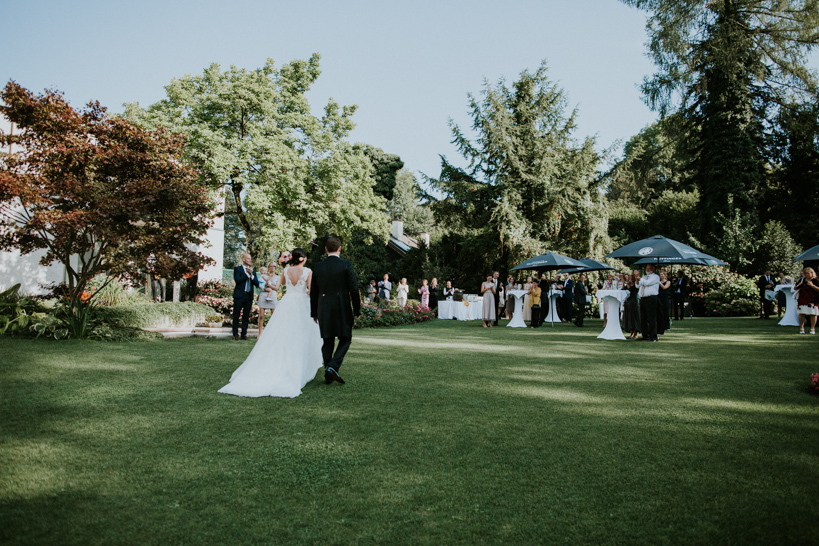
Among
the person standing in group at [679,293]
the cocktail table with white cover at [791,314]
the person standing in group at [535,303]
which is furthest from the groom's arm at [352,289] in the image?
the person standing in group at [679,293]

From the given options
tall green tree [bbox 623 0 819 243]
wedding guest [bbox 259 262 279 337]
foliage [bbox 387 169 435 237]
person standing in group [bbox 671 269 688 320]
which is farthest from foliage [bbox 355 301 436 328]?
foliage [bbox 387 169 435 237]

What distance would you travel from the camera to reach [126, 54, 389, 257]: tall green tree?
80.5ft

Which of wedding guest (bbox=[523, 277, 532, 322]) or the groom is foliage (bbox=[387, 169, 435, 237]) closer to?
wedding guest (bbox=[523, 277, 532, 322])

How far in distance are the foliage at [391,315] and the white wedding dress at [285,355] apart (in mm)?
9970

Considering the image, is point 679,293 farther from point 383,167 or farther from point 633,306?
point 383,167

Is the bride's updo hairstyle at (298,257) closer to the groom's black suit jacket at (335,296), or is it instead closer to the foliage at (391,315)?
the groom's black suit jacket at (335,296)

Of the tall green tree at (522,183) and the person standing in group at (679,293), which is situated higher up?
the tall green tree at (522,183)

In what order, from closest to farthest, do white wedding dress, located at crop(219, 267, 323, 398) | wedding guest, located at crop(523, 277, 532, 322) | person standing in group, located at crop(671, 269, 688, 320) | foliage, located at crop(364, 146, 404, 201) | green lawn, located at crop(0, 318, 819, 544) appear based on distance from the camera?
green lawn, located at crop(0, 318, 819, 544) < white wedding dress, located at crop(219, 267, 323, 398) < wedding guest, located at crop(523, 277, 532, 322) < person standing in group, located at crop(671, 269, 688, 320) < foliage, located at crop(364, 146, 404, 201)

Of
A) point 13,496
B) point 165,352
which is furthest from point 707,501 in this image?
point 165,352

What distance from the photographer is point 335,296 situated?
660 cm

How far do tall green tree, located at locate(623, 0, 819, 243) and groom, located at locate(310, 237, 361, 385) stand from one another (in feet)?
86.1

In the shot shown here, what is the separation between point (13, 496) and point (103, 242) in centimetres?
927

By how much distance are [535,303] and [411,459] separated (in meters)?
15.7

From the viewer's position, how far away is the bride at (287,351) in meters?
6.11
